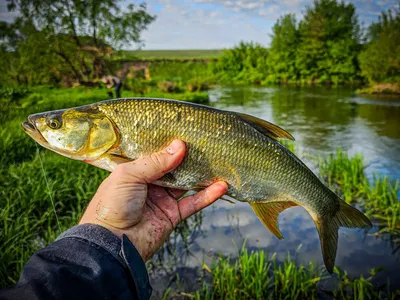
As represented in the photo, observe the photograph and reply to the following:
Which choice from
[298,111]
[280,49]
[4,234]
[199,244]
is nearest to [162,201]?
[4,234]

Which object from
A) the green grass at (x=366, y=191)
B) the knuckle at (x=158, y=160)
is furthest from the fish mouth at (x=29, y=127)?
the green grass at (x=366, y=191)

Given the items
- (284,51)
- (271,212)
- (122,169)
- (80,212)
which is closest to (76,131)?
(122,169)

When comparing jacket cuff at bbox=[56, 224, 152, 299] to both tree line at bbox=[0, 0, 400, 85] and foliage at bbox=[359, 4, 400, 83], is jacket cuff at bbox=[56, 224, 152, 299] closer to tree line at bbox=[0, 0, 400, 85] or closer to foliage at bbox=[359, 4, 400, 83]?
tree line at bbox=[0, 0, 400, 85]

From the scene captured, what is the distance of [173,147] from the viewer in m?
2.26

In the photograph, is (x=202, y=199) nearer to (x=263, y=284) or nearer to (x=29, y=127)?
(x=29, y=127)

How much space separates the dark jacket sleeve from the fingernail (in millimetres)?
633

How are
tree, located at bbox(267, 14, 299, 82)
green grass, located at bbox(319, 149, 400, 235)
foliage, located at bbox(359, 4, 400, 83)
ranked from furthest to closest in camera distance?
tree, located at bbox(267, 14, 299, 82) → foliage, located at bbox(359, 4, 400, 83) → green grass, located at bbox(319, 149, 400, 235)

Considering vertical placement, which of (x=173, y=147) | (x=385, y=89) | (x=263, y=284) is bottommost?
(x=263, y=284)

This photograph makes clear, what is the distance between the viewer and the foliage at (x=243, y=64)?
4955cm

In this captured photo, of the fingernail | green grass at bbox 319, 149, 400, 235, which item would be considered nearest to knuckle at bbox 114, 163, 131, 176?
the fingernail

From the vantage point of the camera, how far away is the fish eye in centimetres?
235

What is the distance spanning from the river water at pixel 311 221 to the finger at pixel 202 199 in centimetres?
A: 255

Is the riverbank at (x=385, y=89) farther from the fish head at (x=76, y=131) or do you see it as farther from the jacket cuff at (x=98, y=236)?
the jacket cuff at (x=98, y=236)

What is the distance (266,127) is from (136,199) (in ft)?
3.21
